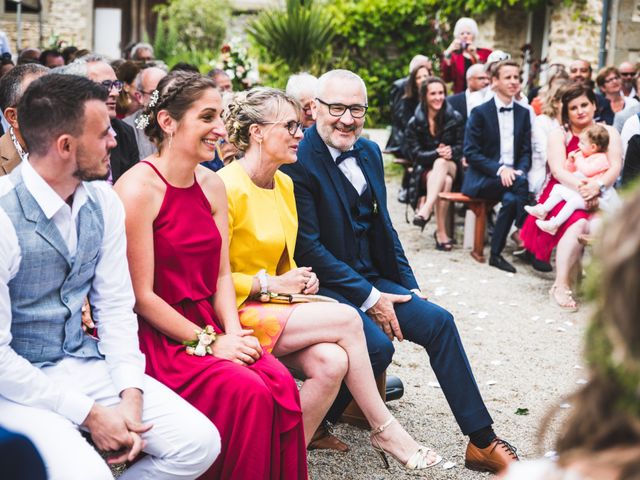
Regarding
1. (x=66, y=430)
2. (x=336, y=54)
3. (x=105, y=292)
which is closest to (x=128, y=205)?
(x=105, y=292)

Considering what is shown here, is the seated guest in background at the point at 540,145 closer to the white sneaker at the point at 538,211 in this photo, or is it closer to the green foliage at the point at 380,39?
the white sneaker at the point at 538,211

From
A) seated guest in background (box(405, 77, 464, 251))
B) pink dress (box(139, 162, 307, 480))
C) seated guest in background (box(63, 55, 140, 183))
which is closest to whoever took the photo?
pink dress (box(139, 162, 307, 480))

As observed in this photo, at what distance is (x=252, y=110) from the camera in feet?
12.5

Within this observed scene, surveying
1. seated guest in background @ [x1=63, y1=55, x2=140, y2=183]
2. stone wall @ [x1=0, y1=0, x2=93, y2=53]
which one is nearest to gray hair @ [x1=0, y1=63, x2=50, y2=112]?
seated guest in background @ [x1=63, y1=55, x2=140, y2=183]

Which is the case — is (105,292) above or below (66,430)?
above

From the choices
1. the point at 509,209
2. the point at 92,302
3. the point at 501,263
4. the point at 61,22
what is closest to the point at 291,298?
the point at 92,302

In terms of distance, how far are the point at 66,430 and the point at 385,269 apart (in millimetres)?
2126

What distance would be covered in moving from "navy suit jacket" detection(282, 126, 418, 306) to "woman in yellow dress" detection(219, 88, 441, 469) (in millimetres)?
129

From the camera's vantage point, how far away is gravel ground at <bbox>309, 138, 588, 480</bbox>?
13.0ft

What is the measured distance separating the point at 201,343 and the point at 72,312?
564mm

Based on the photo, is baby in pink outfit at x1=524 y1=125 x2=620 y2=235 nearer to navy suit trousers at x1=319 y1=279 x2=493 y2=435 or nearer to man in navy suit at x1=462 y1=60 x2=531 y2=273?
man in navy suit at x1=462 y1=60 x2=531 y2=273

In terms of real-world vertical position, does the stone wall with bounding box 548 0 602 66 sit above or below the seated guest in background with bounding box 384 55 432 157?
above

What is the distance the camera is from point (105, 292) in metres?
2.90

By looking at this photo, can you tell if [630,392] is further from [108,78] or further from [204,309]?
[108,78]
